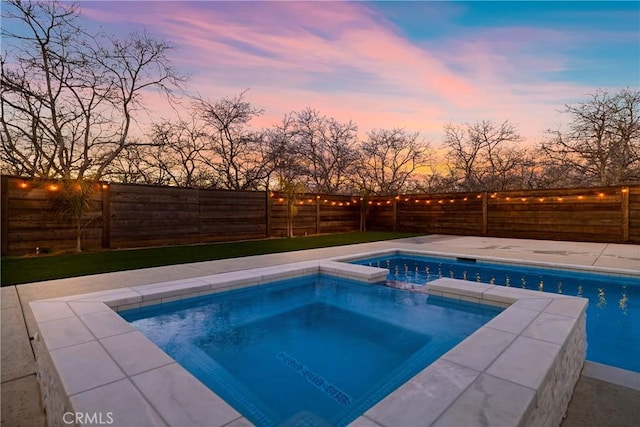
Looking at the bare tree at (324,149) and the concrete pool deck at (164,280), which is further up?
the bare tree at (324,149)

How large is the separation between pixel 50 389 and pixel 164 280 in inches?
97.6

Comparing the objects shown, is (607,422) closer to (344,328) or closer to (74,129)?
(344,328)

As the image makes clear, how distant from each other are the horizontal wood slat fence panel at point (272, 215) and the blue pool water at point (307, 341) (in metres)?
4.65

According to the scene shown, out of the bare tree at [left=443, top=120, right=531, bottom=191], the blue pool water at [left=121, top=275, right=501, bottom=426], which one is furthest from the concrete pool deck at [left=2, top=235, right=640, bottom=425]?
the bare tree at [left=443, top=120, right=531, bottom=191]

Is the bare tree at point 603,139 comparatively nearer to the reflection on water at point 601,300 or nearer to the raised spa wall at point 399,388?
the reflection on water at point 601,300

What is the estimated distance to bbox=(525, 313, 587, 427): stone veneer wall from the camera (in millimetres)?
1568

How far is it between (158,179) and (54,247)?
6364 mm

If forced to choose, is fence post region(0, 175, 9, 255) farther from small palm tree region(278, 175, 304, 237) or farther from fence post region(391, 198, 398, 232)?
fence post region(391, 198, 398, 232)

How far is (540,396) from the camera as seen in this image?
61.7 inches

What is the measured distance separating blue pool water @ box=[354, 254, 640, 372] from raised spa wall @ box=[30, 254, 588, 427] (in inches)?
16.3

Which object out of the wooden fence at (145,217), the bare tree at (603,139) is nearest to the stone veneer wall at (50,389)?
the wooden fence at (145,217)

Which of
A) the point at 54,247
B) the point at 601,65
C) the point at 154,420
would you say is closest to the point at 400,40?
the point at 601,65

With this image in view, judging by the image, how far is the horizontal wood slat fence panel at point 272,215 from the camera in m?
6.20

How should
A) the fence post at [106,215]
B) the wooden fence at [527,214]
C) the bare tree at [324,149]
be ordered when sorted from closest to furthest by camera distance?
the fence post at [106,215] → the wooden fence at [527,214] → the bare tree at [324,149]
